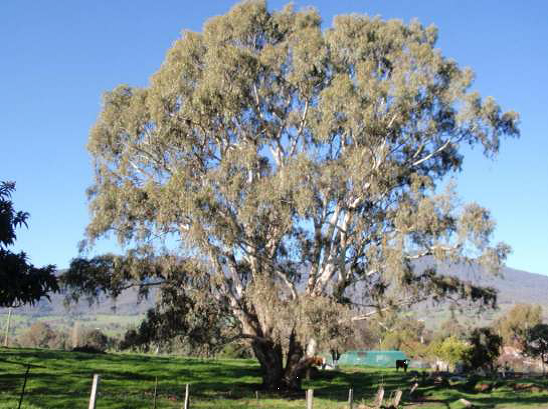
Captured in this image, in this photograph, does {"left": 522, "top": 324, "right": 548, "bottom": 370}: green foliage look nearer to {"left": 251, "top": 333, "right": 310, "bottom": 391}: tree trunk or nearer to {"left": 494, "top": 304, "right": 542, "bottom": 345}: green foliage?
{"left": 494, "top": 304, "right": 542, "bottom": 345}: green foliage

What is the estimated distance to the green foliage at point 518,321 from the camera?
72250 mm

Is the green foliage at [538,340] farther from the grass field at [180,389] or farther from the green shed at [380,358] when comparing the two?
the grass field at [180,389]

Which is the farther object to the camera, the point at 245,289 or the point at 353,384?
the point at 353,384

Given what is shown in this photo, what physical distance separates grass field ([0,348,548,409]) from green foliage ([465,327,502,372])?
26842 mm

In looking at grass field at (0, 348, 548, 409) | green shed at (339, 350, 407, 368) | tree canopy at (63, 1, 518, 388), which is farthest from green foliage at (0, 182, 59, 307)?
green shed at (339, 350, 407, 368)

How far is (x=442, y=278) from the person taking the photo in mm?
29250

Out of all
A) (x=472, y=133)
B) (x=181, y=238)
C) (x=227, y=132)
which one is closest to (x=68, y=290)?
(x=181, y=238)

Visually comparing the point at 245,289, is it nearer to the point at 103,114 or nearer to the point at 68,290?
the point at 68,290

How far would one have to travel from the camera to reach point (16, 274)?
11305mm

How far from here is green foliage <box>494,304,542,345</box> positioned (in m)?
72.2

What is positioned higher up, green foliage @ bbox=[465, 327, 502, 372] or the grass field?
green foliage @ bbox=[465, 327, 502, 372]

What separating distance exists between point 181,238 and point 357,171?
7.65m

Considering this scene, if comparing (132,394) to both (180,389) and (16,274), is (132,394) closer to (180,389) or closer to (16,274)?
(180,389)

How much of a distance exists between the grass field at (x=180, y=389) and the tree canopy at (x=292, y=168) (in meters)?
2.75
